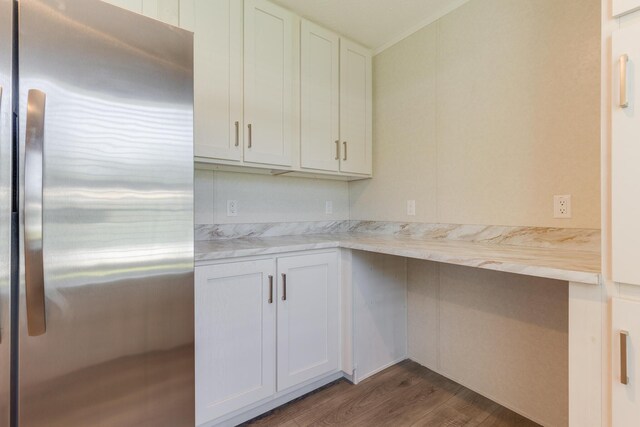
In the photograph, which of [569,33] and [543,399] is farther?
[543,399]

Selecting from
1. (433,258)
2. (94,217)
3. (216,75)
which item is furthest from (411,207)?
(94,217)

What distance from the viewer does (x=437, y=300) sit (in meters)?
2.07

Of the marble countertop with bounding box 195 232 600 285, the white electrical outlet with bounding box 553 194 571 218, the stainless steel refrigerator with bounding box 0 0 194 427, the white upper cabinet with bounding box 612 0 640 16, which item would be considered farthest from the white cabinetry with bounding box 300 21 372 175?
the white upper cabinet with bounding box 612 0 640 16

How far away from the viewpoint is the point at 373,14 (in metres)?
2.01

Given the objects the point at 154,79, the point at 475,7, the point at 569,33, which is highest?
the point at 475,7

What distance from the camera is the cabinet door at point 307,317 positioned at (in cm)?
167

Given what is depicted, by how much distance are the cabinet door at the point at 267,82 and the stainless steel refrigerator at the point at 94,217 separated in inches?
28.8

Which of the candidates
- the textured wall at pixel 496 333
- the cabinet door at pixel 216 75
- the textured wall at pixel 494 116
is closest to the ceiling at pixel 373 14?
the textured wall at pixel 494 116

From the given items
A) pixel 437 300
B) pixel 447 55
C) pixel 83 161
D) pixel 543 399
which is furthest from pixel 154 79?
pixel 543 399

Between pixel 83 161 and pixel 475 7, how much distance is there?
85.0 inches

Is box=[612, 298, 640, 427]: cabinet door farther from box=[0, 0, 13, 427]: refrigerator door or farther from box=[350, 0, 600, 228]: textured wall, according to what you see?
box=[0, 0, 13, 427]: refrigerator door

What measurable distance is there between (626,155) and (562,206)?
0.74 meters

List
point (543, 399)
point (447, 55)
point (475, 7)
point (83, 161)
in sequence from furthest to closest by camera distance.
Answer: point (447, 55) → point (475, 7) → point (543, 399) → point (83, 161)

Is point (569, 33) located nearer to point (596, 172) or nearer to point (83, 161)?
point (596, 172)
